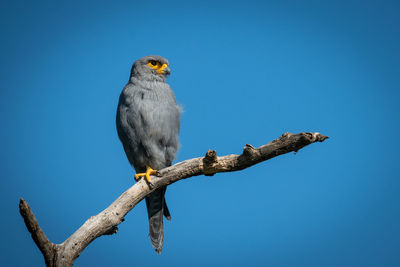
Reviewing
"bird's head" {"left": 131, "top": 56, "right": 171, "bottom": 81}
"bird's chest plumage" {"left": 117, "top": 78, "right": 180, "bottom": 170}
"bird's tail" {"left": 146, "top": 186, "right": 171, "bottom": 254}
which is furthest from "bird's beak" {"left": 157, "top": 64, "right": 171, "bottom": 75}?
"bird's tail" {"left": 146, "top": 186, "right": 171, "bottom": 254}

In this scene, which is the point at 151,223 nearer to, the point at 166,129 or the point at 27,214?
the point at 166,129

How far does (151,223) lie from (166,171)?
1.47 metres

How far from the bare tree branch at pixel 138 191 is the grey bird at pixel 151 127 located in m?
0.73

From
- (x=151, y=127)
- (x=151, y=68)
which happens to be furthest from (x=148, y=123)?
(x=151, y=68)

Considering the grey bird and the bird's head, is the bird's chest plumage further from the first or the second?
the bird's head

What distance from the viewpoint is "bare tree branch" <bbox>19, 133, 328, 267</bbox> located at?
13.1 feet

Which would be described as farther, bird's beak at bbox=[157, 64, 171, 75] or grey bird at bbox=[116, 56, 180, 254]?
bird's beak at bbox=[157, 64, 171, 75]

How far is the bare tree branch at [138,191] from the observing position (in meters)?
4.00

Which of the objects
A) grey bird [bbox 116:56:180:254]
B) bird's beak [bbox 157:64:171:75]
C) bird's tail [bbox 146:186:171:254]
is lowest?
bird's tail [bbox 146:186:171:254]

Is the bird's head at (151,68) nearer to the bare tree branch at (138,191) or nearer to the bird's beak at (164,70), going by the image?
the bird's beak at (164,70)

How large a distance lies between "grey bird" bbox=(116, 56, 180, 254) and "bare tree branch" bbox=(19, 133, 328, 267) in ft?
2.41

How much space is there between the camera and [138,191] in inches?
196

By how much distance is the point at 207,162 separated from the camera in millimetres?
4645

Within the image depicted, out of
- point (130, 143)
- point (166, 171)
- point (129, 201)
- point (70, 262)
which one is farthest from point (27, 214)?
point (130, 143)
